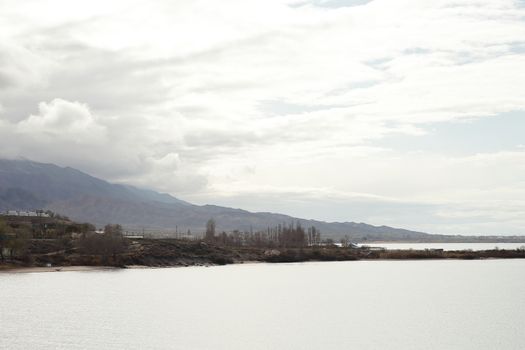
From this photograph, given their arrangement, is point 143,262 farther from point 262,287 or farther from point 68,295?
point 68,295

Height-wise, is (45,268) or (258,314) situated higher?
(45,268)

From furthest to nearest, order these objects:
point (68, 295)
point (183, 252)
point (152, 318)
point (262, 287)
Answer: point (183, 252)
point (262, 287)
point (68, 295)
point (152, 318)

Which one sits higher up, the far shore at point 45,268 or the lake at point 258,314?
the far shore at point 45,268

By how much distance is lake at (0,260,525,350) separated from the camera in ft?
176

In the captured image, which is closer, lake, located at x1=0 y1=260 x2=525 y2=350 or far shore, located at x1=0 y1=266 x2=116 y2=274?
lake, located at x1=0 y1=260 x2=525 y2=350

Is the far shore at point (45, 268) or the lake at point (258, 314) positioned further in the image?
the far shore at point (45, 268)

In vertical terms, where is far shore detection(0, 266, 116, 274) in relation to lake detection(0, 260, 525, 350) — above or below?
above

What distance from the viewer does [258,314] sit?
71.2 m

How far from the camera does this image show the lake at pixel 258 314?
53.6 metres

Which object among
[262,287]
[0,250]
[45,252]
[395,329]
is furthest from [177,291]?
[45,252]

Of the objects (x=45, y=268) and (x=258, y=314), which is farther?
(x=45, y=268)

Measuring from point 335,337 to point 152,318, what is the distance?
2065 cm

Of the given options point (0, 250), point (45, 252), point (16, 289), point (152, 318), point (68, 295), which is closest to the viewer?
point (152, 318)

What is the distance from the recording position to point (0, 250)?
146250 millimetres
